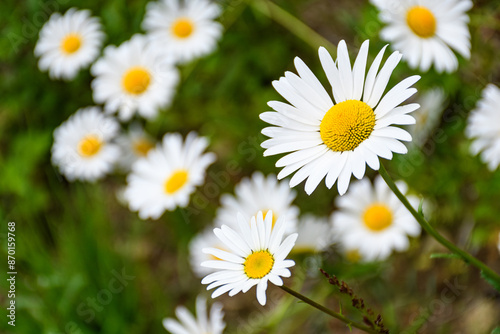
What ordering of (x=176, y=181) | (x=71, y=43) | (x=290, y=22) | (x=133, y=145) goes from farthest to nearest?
(x=133, y=145)
(x=71, y=43)
(x=290, y=22)
(x=176, y=181)

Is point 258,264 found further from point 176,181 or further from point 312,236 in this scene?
point 176,181

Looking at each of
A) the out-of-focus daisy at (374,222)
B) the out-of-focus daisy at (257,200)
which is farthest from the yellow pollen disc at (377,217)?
the out-of-focus daisy at (257,200)

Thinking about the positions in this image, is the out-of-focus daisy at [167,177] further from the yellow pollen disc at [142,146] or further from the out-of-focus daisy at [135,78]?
the yellow pollen disc at [142,146]

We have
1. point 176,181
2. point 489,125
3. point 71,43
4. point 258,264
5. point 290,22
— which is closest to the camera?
point 258,264

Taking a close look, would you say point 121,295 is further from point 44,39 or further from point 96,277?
point 44,39

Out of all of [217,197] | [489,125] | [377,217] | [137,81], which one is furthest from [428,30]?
[217,197]

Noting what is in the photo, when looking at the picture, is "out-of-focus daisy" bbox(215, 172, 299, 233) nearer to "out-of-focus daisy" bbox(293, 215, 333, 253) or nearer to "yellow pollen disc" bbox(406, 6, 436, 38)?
"out-of-focus daisy" bbox(293, 215, 333, 253)

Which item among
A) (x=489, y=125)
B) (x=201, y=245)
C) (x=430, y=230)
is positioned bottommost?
(x=430, y=230)
